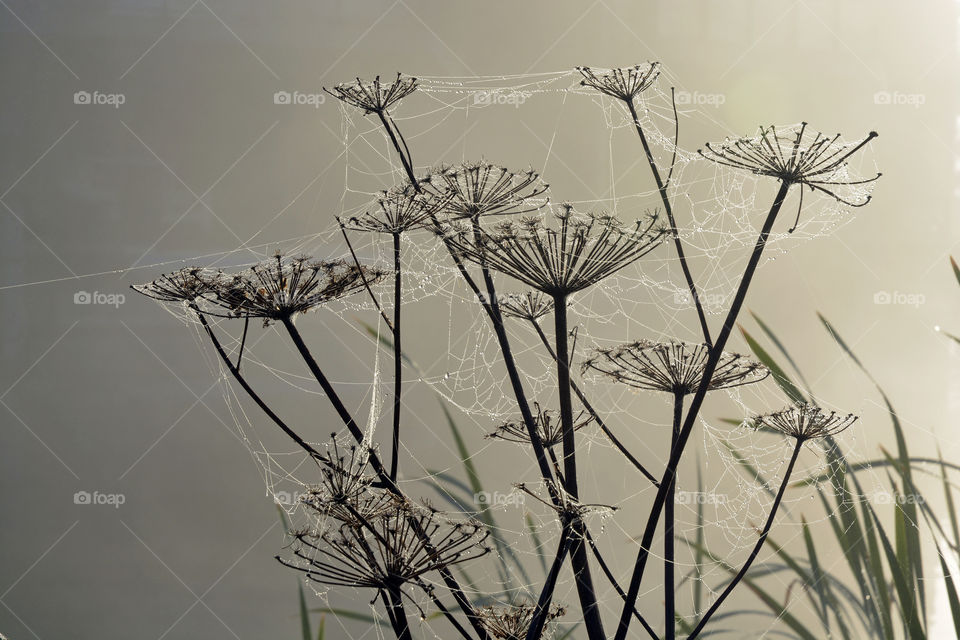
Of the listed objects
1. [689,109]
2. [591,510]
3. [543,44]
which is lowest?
[591,510]

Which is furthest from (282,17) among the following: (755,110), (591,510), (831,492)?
(831,492)

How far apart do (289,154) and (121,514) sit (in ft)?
3.87

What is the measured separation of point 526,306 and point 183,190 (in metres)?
1.45

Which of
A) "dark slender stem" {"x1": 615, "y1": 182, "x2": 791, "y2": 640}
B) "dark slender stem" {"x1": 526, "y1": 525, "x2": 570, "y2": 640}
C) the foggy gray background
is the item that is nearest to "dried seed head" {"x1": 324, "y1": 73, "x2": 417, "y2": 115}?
"dark slender stem" {"x1": 615, "y1": 182, "x2": 791, "y2": 640}

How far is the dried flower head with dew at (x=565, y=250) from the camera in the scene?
78 centimetres

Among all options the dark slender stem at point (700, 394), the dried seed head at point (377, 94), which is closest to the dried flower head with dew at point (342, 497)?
the dark slender stem at point (700, 394)

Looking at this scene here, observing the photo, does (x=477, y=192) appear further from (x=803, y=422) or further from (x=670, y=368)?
(x=803, y=422)

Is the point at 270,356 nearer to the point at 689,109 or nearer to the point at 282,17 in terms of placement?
the point at 282,17

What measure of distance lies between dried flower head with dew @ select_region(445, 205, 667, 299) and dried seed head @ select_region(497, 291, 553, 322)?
228 millimetres

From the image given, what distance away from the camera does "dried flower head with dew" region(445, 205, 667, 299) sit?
2.56 feet

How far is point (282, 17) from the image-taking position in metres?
2.17

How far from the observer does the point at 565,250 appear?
2.57 feet

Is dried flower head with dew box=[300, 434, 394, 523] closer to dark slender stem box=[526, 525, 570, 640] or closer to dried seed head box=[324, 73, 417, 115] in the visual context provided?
dark slender stem box=[526, 525, 570, 640]

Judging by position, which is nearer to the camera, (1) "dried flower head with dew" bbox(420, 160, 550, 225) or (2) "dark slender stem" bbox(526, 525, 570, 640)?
(2) "dark slender stem" bbox(526, 525, 570, 640)
